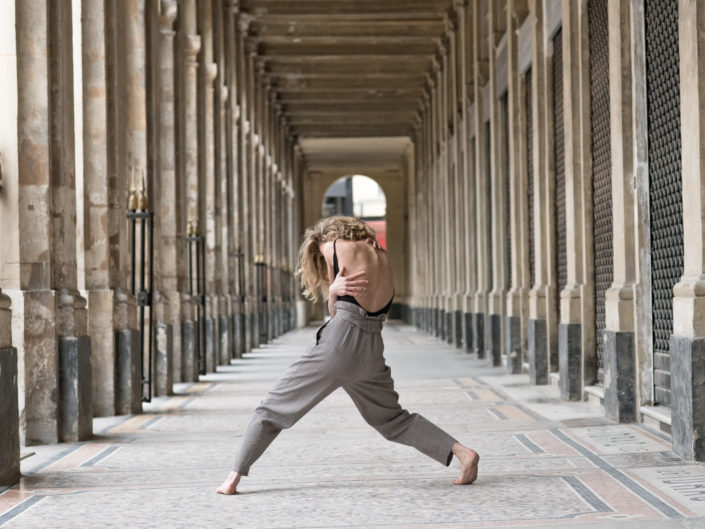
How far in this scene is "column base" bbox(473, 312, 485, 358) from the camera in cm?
2009

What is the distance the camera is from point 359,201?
7725 centimetres

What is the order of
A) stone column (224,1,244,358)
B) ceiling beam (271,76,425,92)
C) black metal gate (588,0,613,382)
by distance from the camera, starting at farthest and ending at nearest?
1. ceiling beam (271,76,425,92)
2. stone column (224,1,244,358)
3. black metal gate (588,0,613,382)

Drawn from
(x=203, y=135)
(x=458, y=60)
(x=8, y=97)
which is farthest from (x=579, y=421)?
(x=458, y=60)

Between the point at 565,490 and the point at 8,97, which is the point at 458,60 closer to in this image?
the point at 8,97

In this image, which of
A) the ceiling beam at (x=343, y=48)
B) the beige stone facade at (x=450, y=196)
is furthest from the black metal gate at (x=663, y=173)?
the ceiling beam at (x=343, y=48)

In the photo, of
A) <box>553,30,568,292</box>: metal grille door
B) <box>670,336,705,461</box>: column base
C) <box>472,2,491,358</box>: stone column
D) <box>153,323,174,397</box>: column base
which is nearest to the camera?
<box>670,336,705,461</box>: column base

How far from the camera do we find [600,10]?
435 inches

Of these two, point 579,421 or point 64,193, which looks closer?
point 64,193

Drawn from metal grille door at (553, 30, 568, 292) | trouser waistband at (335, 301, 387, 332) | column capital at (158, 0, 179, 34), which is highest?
column capital at (158, 0, 179, 34)

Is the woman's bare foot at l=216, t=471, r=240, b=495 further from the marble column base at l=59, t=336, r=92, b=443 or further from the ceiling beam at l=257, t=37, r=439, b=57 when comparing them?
the ceiling beam at l=257, t=37, r=439, b=57

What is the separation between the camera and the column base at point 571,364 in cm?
1120

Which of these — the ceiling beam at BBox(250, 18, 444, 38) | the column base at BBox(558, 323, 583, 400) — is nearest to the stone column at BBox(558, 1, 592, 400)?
the column base at BBox(558, 323, 583, 400)

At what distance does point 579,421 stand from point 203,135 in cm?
1008

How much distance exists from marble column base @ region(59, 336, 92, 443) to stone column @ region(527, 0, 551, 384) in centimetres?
632
